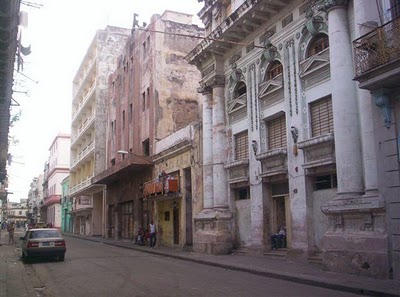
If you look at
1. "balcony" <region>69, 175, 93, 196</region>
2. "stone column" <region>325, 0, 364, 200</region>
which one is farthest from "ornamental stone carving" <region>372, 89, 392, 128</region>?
"balcony" <region>69, 175, 93, 196</region>

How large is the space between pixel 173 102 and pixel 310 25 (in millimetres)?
16131

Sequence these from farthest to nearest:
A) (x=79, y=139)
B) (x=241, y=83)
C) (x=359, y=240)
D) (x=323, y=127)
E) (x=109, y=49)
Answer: (x=79, y=139)
(x=109, y=49)
(x=241, y=83)
(x=323, y=127)
(x=359, y=240)

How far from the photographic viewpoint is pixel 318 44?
55.6 feet

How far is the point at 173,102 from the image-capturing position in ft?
104

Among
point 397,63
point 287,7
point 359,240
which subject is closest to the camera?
point 397,63

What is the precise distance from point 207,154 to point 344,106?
32.9 feet

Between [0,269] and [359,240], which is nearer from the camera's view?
[359,240]

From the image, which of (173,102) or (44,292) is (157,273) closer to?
(44,292)

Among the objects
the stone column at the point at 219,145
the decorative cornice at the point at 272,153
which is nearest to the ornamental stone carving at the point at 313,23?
the decorative cornice at the point at 272,153

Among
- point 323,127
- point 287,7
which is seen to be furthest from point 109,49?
point 323,127

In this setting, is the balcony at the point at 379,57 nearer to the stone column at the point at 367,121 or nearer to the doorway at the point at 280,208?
the stone column at the point at 367,121

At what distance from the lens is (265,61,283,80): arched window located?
63.2ft

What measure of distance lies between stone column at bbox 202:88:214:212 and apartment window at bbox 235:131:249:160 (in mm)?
1740

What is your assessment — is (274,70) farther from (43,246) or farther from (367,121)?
(43,246)
